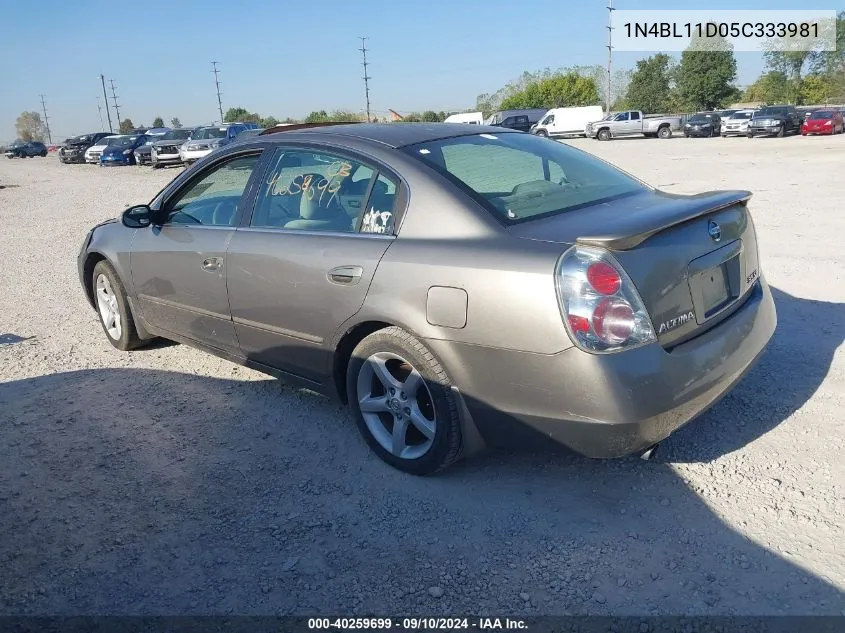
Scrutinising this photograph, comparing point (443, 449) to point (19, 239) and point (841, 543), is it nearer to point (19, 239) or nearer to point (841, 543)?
point (841, 543)

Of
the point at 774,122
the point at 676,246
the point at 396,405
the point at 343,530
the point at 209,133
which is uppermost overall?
the point at 209,133

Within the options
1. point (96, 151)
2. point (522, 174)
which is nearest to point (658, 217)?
point (522, 174)

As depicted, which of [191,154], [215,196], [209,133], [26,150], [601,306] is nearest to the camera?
[601,306]

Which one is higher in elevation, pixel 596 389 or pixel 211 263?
pixel 211 263

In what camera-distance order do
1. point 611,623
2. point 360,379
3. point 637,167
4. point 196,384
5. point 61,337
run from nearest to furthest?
1. point 611,623
2. point 360,379
3. point 196,384
4. point 61,337
5. point 637,167

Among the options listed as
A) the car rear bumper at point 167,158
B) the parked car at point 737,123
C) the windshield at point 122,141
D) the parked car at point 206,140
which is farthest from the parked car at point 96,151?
the parked car at point 737,123

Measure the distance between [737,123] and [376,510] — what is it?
4067cm

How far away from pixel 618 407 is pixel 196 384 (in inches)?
120

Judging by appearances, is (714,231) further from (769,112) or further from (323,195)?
(769,112)

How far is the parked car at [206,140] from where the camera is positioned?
28.2 m

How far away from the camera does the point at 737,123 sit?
37938mm

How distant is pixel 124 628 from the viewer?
8.14ft

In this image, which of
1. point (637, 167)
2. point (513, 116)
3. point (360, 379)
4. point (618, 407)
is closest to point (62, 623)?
point (360, 379)

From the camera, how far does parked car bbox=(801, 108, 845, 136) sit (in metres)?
35.0
